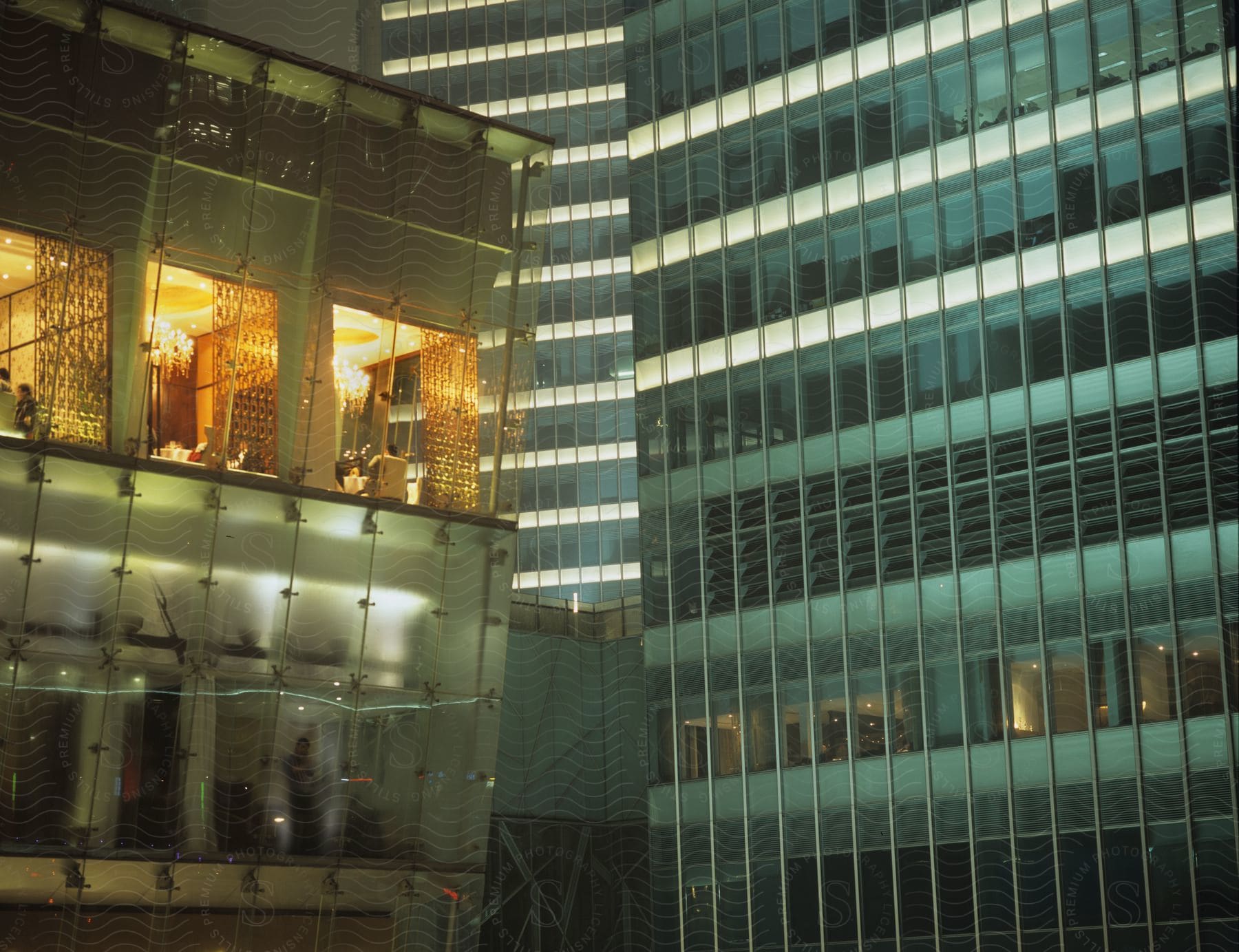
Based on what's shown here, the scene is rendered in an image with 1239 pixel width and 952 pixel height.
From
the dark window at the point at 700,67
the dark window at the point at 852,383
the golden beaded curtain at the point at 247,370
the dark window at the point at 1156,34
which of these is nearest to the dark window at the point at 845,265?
the dark window at the point at 852,383

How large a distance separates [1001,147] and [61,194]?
13128 millimetres

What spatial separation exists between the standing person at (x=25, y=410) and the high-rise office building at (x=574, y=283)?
35.2m

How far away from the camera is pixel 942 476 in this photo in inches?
817

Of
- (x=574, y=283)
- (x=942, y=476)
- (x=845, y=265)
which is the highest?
(x=574, y=283)

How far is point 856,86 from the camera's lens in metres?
22.5

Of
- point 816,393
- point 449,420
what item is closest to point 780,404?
point 816,393

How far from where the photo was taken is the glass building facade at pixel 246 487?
11.0m

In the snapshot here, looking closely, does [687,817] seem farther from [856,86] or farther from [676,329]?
[856,86]

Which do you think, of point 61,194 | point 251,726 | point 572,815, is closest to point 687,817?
point 572,815

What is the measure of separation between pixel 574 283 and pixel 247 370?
36.5 meters

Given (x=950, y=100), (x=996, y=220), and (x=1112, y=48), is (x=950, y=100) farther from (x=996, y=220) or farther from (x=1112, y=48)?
(x=1112, y=48)

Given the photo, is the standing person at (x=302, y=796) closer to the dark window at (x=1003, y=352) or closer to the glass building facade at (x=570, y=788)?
the glass building facade at (x=570, y=788)

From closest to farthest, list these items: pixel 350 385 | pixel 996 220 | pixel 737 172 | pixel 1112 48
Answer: pixel 350 385 < pixel 1112 48 < pixel 996 220 < pixel 737 172

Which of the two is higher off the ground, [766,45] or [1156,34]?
[766,45]
